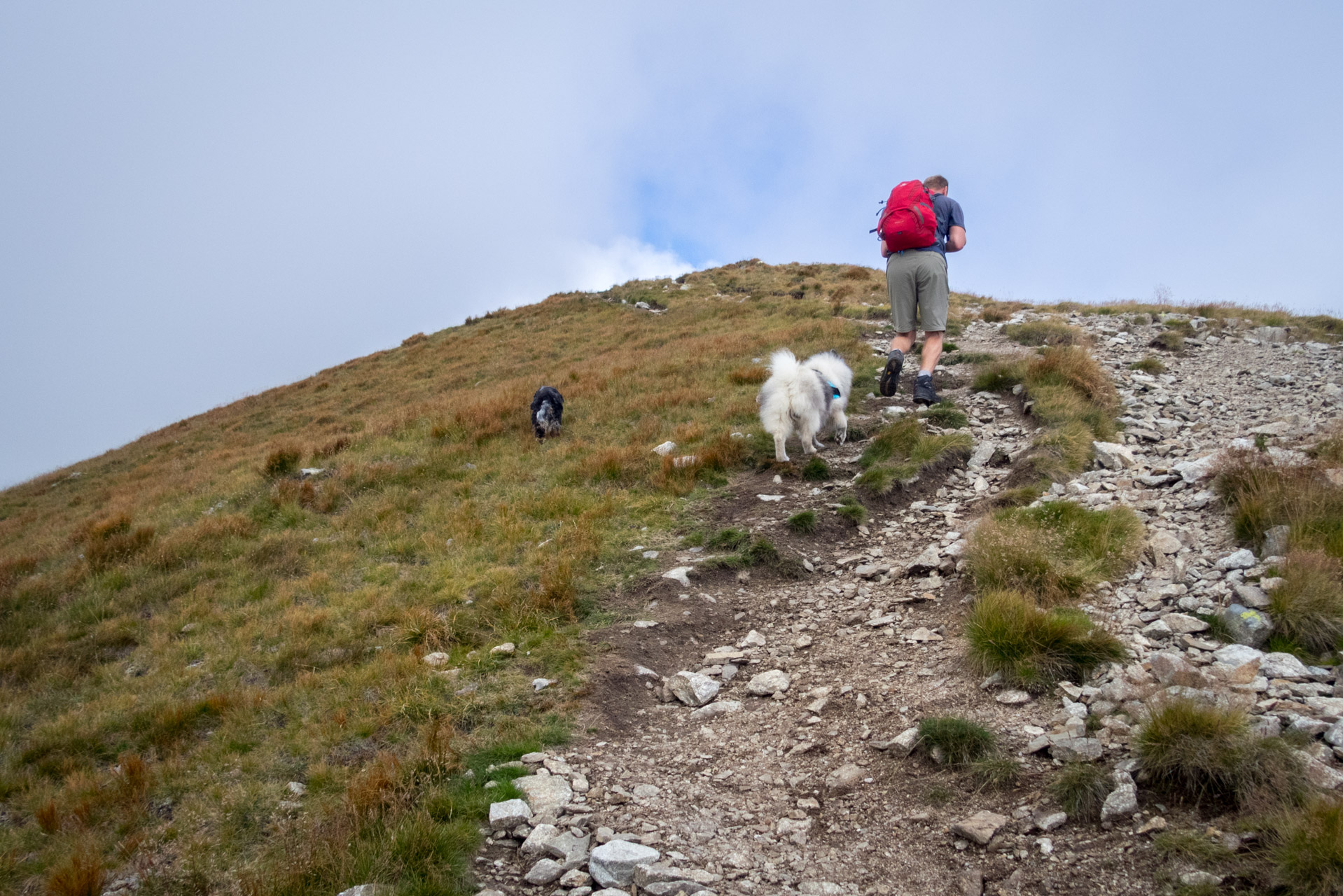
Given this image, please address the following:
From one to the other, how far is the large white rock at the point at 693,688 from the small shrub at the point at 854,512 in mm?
2858

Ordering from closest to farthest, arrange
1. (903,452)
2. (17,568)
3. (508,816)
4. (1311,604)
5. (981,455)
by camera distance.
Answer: (508,816), (1311,604), (981,455), (903,452), (17,568)

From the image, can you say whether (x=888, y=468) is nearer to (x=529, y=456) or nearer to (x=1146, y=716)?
(x=1146, y=716)

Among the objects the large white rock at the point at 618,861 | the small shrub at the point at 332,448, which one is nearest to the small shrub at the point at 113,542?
the small shrub at the point at 332,448

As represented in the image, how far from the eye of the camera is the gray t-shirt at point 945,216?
9.48 m

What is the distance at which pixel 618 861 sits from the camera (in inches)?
133

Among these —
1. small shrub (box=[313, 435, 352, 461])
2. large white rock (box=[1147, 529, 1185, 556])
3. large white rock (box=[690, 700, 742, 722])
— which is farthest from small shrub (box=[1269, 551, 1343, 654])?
small shrub (box=[313, 435, 352, 461])

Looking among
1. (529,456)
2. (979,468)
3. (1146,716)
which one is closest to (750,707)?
(1146,716)

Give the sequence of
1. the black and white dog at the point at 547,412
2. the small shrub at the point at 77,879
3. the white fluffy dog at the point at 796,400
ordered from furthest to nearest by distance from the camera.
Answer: the black and white dog at the point at 547,412 → the white fluffy dog at the point at 796,400 → the small shrub at the point at 77,879

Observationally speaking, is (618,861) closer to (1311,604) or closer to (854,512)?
(1311,604)

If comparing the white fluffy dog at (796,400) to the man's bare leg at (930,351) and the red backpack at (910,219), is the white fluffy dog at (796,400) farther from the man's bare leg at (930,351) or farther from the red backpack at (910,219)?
→ the red backpack at (910,219)

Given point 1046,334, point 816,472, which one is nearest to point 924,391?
point 816,472

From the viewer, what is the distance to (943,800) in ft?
11.7

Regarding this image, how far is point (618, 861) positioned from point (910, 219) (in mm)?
8427

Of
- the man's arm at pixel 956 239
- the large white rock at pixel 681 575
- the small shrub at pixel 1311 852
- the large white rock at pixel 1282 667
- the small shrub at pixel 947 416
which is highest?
the man's arm at pixel 956 239
